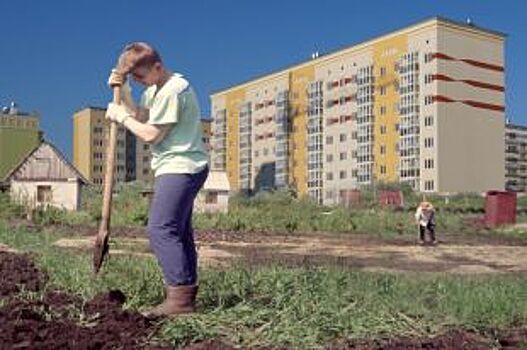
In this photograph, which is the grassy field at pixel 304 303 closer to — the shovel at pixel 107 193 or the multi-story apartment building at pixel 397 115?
the shovel at pixel 107 193

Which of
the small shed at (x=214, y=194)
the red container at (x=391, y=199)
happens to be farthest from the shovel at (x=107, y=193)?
the red container at (x=391, y=199)

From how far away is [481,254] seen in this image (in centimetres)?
1535

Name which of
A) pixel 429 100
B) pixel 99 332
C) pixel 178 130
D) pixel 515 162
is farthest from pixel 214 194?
pixel 515 162

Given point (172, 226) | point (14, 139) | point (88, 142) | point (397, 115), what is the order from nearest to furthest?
point (172, 226) → point (14, 139) → point (397, 115) → point (88, 142)

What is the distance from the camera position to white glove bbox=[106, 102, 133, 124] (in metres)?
5.10

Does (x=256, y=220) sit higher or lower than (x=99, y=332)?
higher

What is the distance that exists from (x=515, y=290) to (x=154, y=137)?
9.62 feet

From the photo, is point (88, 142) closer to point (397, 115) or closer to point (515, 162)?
point (397, 115)

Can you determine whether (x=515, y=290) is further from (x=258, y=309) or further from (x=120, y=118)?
(x=120, y=118)

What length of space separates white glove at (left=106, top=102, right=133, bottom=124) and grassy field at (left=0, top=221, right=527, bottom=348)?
1049 mm

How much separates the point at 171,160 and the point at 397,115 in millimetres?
83522

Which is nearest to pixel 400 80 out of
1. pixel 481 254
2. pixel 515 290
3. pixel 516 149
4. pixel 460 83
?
pixel 460 83

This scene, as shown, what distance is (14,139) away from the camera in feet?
224

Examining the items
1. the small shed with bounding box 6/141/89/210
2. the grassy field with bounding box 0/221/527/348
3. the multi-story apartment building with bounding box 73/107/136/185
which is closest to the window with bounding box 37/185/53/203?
the small shed with bounding box 6/141/89/210
